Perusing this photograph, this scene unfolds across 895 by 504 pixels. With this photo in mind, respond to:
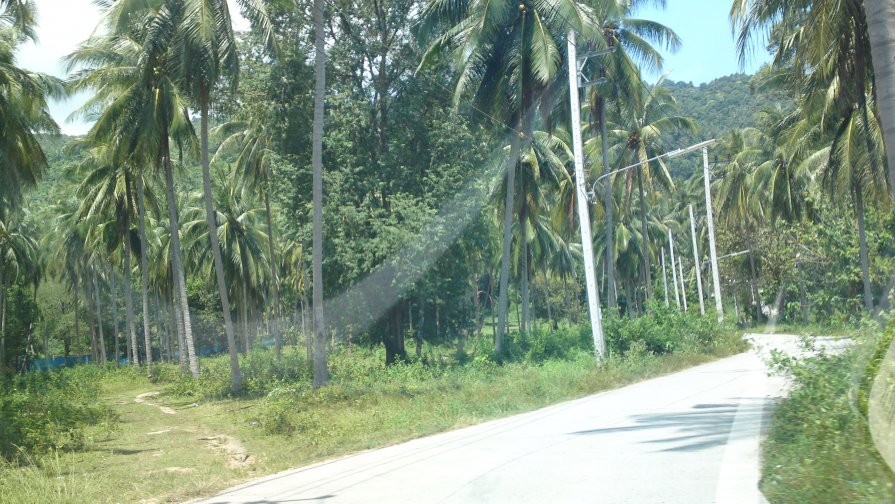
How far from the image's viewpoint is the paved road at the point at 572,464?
7395 mm

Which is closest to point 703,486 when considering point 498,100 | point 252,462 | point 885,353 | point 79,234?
point 885,353

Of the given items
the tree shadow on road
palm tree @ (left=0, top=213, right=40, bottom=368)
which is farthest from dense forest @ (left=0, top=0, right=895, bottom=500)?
the tree shadow on road

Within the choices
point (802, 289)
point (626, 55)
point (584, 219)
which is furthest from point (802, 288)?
point (584, 219)

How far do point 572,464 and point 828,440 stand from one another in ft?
8.93

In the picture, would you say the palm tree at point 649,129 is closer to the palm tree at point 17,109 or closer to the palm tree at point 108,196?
the palm tree at point 108,196

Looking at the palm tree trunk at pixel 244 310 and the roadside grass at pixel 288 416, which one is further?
the palm tree trunk at pixel 244 310

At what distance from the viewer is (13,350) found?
43.9 meters

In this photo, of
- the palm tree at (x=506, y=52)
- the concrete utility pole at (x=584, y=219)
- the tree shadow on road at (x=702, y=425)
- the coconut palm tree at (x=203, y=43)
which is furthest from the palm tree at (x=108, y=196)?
the tree shadow on road at (x=702, y=425)

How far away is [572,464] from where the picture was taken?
8742 millimetres

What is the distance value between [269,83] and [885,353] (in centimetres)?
2452

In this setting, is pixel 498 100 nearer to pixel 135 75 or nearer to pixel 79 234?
pixel 135 75

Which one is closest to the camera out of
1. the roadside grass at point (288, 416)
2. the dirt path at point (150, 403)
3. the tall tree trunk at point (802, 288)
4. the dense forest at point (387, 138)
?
the roadside grass at point (288, 416)

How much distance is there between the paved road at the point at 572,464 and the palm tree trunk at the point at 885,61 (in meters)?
3.70

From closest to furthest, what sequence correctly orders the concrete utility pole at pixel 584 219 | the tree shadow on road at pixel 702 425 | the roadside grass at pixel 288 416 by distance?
1. the tree shadow on road at pixel 702 425
2. the roadside grass at pixel 288 416
3. the concrete utility pole at pixel 584 219
